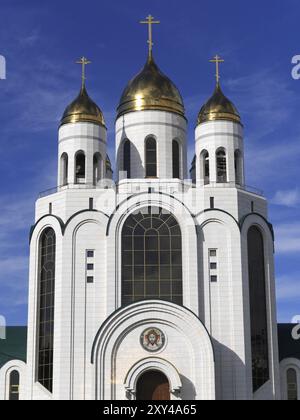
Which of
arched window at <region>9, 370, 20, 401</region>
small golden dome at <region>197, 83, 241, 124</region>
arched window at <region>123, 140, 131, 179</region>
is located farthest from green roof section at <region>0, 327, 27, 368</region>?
small golden dome at <region>197, 83, 241, 124</region>

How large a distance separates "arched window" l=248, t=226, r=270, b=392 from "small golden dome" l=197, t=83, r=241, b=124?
509cm

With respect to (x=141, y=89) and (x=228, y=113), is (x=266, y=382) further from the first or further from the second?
(x=141, y=89)

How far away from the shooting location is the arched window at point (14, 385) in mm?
34438

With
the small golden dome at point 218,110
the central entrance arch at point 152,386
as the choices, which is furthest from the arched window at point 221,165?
the central entrance arch at point 152,386

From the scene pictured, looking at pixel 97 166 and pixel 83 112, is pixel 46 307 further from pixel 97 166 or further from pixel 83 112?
pixel 83 112

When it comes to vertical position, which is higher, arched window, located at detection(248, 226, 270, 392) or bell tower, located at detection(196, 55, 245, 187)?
bell tower, located at detection(196, 55, 245, 187)

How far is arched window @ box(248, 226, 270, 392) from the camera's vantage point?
31859mm

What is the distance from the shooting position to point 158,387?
30109mm

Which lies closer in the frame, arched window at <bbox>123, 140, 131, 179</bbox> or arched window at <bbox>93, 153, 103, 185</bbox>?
arched window at <bbox>93, 153, 103, 185</bbox>

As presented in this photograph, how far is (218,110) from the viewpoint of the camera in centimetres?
3488

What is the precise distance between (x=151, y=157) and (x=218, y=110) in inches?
142

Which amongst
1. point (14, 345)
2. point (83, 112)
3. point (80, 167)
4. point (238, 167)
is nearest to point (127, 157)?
point (80, 167)

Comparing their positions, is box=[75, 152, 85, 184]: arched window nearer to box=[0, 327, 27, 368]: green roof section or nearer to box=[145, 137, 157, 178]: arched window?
box=[145, 137, 157, 178]: arched window

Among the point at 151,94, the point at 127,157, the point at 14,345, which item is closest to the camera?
the point at 127,157
